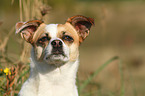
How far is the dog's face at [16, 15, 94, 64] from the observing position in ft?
13.7

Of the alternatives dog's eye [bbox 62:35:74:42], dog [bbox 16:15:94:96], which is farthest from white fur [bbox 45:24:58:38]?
dog's eye [bbox 62:35:74:42]

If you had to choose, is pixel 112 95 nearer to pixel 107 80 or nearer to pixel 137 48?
pixel 107 80

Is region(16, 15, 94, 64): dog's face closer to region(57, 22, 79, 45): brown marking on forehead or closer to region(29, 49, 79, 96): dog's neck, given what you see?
region(57, 22, 79, 45): brown marking on forehead

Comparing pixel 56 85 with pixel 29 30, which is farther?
pixel 29 30

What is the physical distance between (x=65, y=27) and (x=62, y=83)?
868 millimetres

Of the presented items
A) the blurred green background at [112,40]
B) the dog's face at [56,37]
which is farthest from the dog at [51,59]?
the blurred green background at [112,40]

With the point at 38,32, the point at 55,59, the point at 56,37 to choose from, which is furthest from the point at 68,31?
the point at 55,59

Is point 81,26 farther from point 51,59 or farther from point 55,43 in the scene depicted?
point 51,59

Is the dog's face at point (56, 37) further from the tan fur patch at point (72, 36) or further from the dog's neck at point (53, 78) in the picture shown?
the dog's neck at point (53, 78)

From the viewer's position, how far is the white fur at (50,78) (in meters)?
4.23

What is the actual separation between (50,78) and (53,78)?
5cm

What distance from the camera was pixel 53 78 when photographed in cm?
436

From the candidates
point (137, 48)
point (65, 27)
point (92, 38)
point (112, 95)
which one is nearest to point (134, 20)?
point (92, 38)

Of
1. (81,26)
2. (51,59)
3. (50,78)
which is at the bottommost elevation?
(50,78)
